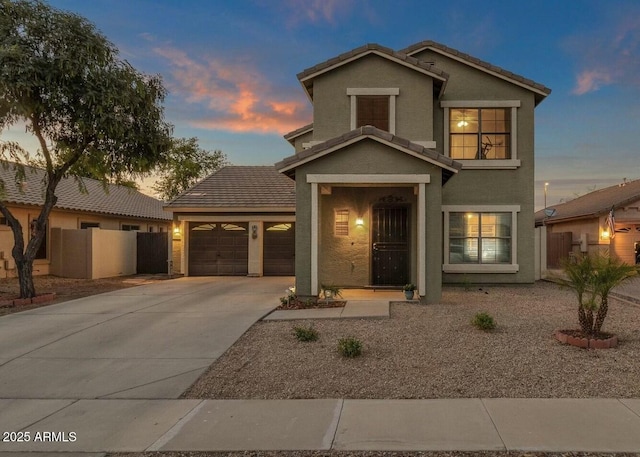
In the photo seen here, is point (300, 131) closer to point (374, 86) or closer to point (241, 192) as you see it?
point (374, 86)

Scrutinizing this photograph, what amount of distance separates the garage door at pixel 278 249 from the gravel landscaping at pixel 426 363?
8.92m

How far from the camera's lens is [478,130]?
Result: 13.3 meters

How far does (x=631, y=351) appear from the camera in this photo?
20.1 ft

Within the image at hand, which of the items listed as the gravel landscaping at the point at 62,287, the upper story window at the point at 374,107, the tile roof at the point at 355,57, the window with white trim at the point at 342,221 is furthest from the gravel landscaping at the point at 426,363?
the tile roof at the point at 355,57

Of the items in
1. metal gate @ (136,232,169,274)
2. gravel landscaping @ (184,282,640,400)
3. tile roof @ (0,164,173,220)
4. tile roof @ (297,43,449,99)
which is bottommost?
gravel landscaping @ (184,282,640,400)

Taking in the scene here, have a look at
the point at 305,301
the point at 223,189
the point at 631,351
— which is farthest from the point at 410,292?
the point at 223,189

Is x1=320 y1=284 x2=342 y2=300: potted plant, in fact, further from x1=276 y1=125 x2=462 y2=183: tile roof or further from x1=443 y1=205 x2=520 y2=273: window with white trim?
x1=443 y1=205 x2=520 y2=273: window with white trim

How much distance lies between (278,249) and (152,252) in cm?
645

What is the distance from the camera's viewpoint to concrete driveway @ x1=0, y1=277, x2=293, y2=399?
5.22m

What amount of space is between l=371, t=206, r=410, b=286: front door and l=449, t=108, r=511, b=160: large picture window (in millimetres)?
3000

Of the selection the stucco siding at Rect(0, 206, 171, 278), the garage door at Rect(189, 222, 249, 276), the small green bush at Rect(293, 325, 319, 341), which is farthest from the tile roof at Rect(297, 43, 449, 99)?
the stucco siding at Rect(0, 206, 171, 278)

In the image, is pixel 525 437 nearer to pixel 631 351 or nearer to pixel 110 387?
pixel 631 351

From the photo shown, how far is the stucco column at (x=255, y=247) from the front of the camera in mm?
16891

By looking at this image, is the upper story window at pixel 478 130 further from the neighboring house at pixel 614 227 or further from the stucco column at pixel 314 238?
the neighboring house at pixel 614 227
